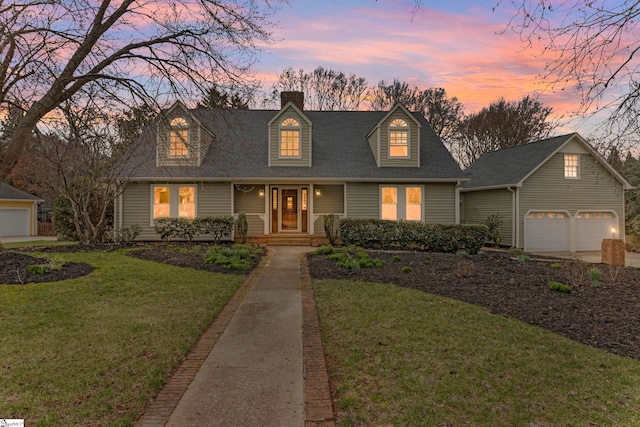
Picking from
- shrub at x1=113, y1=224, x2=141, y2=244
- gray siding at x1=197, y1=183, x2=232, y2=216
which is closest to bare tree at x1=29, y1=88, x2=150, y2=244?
shrub at x1=113, y1=224, x2=141, y2=244

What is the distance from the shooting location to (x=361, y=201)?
16.8 metres

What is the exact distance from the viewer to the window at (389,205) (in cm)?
1695

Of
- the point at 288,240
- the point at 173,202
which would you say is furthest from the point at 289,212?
the point at 173,202

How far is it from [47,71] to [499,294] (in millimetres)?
10775

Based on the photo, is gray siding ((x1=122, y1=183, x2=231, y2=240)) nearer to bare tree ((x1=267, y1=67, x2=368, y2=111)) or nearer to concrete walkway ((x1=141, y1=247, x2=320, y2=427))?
concrete walkway ((x1=141, y1=247, x2=320, y2=427))

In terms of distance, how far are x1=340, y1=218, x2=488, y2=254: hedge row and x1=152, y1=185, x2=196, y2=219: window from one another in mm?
6914

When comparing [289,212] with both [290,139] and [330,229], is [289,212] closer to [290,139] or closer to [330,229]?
[330,229]

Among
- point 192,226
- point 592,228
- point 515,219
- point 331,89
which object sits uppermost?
point 331,89

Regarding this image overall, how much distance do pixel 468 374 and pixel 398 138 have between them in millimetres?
14577

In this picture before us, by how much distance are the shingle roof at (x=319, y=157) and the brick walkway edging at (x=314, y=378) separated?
10840 millimetres

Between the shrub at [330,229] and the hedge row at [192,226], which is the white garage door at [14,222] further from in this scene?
the shrub at [330,229]

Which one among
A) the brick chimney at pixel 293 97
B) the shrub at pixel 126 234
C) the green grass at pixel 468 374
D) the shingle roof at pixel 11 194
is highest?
the brick chimney at pixel 293 97

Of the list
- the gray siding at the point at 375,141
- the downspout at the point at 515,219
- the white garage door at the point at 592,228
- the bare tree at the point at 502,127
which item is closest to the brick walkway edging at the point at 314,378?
the gray siding at the point at 375,141

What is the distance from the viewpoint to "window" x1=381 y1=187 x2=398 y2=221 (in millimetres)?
16953
